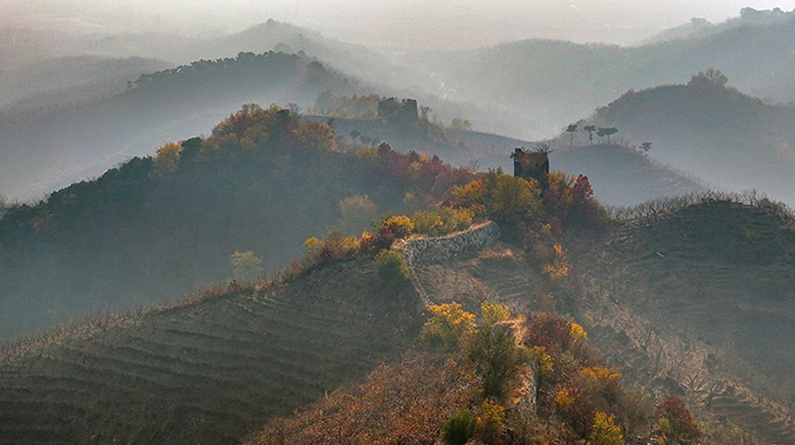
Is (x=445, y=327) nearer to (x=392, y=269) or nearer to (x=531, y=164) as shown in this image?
(x=392, y=269)

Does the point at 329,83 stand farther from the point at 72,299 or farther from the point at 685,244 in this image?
the point at 685,244

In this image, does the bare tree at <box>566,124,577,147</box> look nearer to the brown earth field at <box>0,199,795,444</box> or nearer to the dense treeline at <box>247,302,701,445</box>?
the brown earth field at <box>0,199,795,444</box>

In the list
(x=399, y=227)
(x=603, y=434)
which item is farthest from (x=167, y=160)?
(x=603, y=434)

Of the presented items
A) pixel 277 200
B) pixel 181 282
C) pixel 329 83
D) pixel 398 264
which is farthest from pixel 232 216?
pixel 329 83

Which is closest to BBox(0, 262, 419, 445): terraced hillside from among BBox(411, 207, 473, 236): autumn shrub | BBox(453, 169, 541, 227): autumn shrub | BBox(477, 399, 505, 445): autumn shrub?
BBox(411, 207, 473, 236): autumn shrub

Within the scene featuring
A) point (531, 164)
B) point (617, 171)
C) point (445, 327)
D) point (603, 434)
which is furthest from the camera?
point (617, 171)

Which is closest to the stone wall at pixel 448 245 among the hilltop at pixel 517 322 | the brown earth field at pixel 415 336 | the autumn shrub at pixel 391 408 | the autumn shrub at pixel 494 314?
the hilltop at pixel 517 322
